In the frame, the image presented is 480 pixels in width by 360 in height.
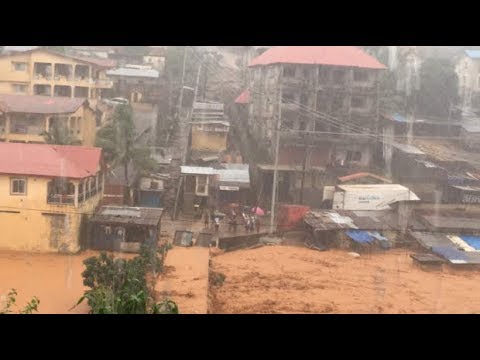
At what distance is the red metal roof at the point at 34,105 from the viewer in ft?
14.4

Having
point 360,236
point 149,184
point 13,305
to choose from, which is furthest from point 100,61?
point 360,236

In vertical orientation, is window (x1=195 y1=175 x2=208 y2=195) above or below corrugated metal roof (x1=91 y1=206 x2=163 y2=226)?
above

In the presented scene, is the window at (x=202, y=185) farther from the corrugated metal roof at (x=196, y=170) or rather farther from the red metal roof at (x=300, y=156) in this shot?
the red metal roof at (x=300, y=156)

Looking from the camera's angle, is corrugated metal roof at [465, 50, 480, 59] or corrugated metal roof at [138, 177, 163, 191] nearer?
corrugated metal roof at [138, 177, 163, 191]

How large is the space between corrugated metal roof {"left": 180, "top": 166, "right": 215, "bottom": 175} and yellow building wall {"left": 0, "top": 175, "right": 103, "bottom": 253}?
676mm

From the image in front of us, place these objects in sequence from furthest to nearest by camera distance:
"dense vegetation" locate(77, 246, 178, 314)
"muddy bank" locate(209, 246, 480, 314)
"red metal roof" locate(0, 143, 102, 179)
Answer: "muddy bank" locate(209, 246, 480, 314) < "red metal roof" locate(0, 143, 102, 179) < "dense vegetation" locate(77, 246, 178, 314)

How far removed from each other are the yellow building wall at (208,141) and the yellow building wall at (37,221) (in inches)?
33.7

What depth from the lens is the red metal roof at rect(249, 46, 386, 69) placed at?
4539 mm

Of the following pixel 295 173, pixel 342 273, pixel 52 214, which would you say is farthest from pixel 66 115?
pixel 342 273

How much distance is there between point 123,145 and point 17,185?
86cm

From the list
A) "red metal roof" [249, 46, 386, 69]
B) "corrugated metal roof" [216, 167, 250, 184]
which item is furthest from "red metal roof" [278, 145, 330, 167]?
"red metal roof" [249, 46, 386, 69]

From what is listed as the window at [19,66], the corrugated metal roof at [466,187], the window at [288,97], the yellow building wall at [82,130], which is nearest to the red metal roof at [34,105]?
the yellow building wall at [82,130]

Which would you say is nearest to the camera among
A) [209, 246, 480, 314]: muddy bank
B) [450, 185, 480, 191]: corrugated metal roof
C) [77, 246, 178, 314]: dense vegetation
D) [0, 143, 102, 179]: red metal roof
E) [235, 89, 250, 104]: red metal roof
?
[77, 246, 178, 314]: dense vegetation

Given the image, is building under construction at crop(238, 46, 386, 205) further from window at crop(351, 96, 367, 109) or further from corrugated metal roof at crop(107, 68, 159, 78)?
corrugated metal roof at crop(107, 68, 159, 78)
